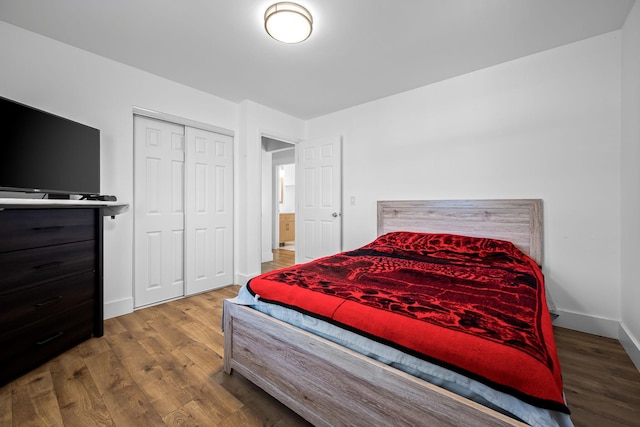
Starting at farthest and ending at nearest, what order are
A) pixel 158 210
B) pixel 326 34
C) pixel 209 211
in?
pixel 209 211, pixel 158 210, pixel 326 34

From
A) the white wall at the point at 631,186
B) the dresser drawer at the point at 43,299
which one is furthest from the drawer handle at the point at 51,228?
the white wall at the point at 631,186

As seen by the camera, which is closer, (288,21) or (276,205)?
(288,21)

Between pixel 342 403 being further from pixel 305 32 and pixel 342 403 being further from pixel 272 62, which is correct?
pixel 272 62

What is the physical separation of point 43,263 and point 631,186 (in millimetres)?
4037

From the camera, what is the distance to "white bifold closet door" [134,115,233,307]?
276 centimetres

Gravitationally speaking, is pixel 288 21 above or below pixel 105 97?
above

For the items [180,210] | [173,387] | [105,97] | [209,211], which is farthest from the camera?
[209,211]

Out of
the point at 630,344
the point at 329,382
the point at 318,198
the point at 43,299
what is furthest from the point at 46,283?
the point at 630,344

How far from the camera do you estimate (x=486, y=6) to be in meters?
1.81

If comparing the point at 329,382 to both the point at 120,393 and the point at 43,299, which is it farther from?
the point at 43,299

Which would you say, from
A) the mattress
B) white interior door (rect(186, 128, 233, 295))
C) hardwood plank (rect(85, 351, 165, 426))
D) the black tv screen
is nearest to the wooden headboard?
the mattress

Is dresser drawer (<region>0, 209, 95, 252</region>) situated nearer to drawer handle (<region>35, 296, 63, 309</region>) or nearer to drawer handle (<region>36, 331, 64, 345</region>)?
drawer handle (<region>35, 296, 63, 309</region>)

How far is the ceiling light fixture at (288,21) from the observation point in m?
1.79

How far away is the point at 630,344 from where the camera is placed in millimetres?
1849
